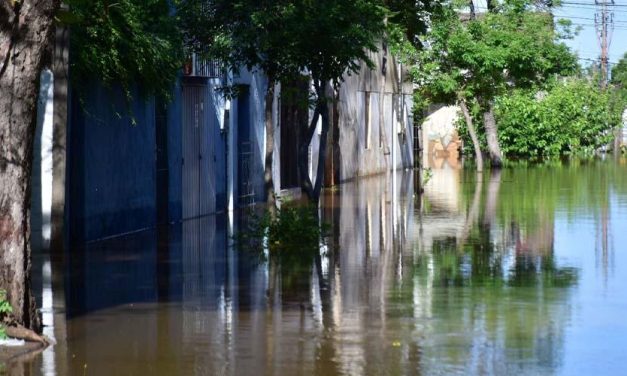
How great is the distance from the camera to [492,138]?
1855 inches

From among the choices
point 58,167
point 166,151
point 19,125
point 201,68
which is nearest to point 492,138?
point 201,68

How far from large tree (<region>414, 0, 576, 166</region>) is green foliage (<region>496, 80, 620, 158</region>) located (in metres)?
6.10

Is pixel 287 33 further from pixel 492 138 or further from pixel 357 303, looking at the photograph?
pixel 492 138

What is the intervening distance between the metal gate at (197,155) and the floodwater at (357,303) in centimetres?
109

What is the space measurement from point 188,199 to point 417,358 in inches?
537

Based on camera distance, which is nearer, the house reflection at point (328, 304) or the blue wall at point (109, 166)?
the house reflection at point (328, 304)

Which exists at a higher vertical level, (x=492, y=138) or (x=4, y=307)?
(x=492, y=138)

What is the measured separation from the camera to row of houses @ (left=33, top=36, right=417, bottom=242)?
59.2 feet

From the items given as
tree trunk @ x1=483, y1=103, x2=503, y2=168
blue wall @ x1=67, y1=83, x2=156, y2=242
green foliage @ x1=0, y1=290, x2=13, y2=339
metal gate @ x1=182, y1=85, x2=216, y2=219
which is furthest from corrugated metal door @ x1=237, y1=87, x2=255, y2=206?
tree trunk @ x1=483, y1=103, x2=503, y2=168

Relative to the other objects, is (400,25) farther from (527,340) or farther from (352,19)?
(527,340)

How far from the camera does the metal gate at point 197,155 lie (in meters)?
23.0

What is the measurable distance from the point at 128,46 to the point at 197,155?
229 inches

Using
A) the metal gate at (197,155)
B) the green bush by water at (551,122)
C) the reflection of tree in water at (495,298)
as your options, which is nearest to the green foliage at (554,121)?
the green bush by water at (551,122)

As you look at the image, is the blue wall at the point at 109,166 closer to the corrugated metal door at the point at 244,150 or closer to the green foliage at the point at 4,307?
the corrugated metal door at the point at 244,150
